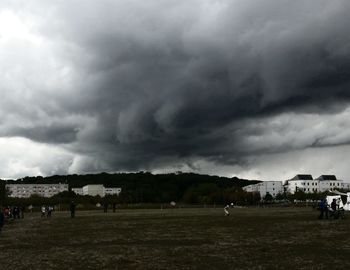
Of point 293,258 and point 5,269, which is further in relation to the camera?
point 293,258

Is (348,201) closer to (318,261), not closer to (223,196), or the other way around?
(318,261)

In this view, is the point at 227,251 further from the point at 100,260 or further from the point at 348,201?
the point at 348,201

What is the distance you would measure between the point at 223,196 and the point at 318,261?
6677 inches

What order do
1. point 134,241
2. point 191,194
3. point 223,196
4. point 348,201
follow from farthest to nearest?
point 191,194
point 223,196
point 348,201
point 134,241

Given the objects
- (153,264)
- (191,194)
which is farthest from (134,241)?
(191,194)

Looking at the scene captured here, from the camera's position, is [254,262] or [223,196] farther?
[223,196]

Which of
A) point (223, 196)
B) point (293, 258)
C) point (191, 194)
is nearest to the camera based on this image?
point (293, 258)

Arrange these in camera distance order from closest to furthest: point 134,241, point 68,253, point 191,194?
point 68,253
point 134,241
point 191,194

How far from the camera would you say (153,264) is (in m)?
17.8

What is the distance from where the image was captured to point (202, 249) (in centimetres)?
2227

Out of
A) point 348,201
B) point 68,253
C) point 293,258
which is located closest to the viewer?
point 293,258

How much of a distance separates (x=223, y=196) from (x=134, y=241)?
16083 cm

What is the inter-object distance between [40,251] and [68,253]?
2102 mm

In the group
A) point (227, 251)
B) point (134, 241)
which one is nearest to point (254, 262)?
point (227, 251)
